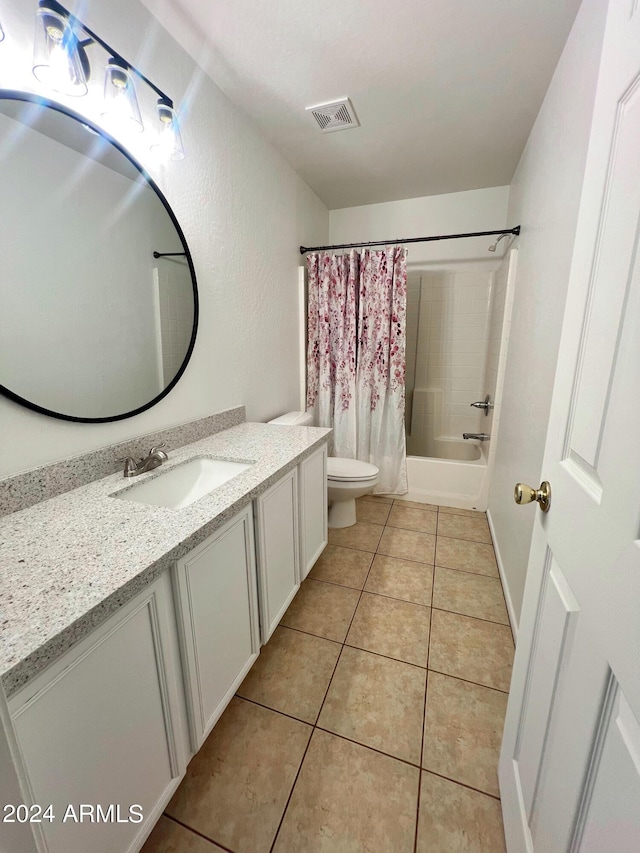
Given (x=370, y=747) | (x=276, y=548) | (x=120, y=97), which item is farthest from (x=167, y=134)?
(x=370, y=747)

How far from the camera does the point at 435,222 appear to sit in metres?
2.83

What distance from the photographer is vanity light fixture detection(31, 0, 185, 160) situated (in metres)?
0.87

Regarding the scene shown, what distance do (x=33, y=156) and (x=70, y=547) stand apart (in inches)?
41.2

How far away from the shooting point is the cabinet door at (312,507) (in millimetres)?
1543

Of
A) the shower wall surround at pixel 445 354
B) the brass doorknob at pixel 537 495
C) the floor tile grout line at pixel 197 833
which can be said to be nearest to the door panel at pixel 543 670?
the brass doorknob at pixel 537 495

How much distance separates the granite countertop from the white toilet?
37.5 inches

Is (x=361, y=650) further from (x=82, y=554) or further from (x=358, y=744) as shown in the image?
(x=82, y=554)

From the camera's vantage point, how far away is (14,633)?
0.54 meters

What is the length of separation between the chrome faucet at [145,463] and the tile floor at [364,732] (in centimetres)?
91

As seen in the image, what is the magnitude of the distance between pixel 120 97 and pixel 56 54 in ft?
0.65

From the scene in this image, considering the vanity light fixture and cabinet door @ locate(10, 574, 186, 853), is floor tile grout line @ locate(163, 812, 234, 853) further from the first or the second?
the vanity light fixture

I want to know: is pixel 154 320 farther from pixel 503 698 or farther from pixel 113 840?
pixel 503 698

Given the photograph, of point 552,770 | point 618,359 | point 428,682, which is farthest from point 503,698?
point 618,359

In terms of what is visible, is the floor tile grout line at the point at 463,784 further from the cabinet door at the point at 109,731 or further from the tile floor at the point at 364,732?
the cabinet door at the point at 109,731
